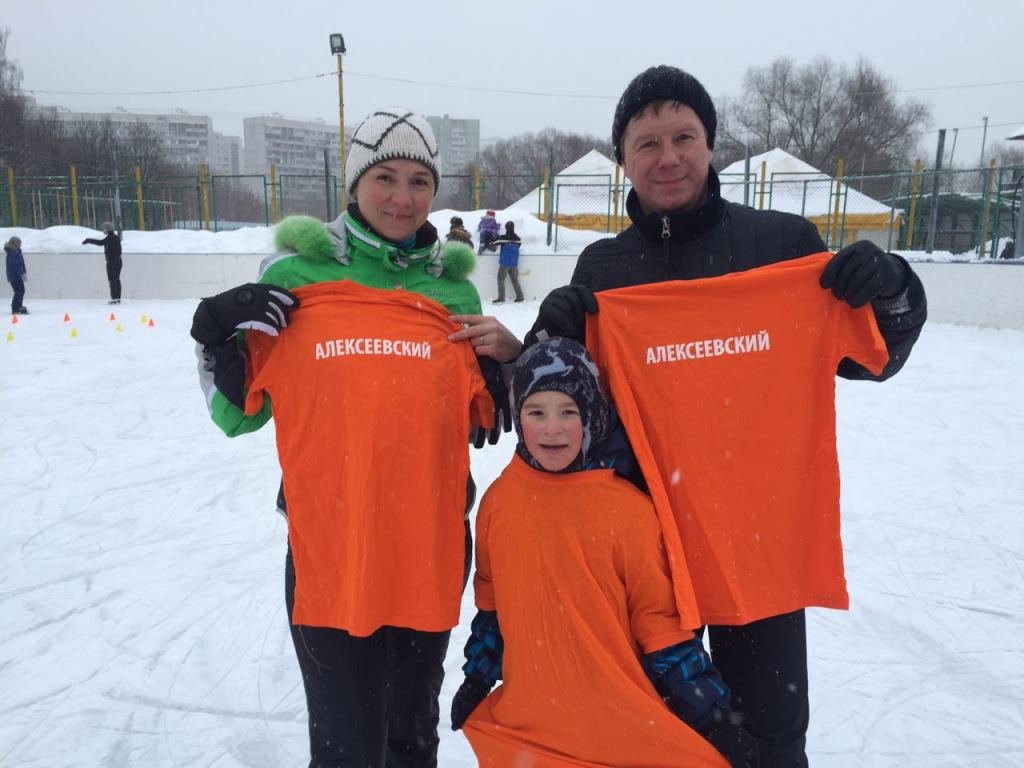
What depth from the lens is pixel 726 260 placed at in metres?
2.10

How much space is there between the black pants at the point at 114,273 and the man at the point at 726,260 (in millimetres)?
16761

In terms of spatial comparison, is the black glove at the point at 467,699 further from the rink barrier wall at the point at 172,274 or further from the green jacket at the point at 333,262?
the rink barrier wall at the point at 172,274

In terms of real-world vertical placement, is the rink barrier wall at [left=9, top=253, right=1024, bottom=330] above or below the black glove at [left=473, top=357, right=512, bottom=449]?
below

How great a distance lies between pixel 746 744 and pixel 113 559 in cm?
410

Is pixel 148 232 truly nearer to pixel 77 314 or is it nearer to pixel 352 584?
pixel 77 314

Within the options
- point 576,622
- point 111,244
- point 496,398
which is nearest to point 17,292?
point 111,244

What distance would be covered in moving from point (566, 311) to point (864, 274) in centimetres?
78

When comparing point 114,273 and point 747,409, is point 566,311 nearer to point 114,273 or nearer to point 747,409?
point 747,409

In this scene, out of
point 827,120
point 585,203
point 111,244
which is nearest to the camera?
point 111,244

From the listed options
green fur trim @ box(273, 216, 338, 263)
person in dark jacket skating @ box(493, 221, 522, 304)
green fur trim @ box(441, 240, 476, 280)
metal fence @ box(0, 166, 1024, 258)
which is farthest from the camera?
metal fence @ box(0, 166, 1024, 258)

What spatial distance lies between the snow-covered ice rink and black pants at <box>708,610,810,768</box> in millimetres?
1020

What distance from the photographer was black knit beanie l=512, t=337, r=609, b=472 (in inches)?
75.0

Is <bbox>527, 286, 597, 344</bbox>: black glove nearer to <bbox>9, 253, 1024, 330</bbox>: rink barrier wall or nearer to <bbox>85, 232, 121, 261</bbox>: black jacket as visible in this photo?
<bbox>9, 253, 1024, 330</bbox>: rink barrier wall

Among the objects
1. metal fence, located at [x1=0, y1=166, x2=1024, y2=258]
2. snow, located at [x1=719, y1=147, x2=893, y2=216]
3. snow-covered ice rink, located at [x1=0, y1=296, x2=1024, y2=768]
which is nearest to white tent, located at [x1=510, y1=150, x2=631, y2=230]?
metal fence, located at [x1=0, y1=166, x2=1024, y2=258]
